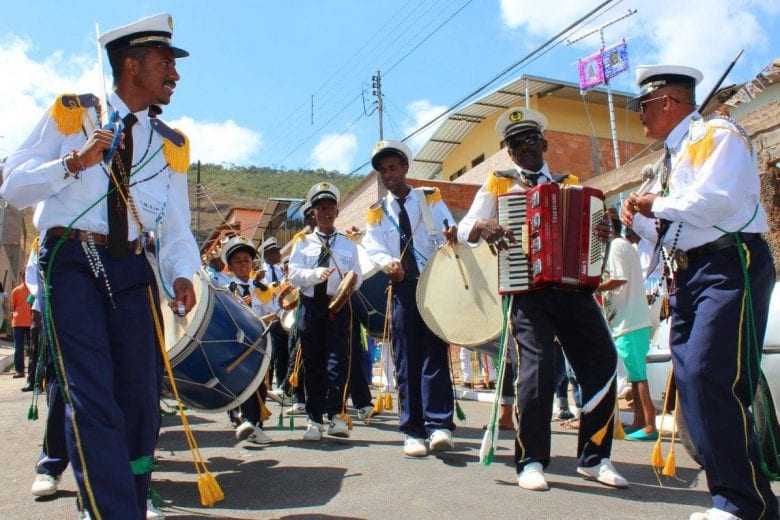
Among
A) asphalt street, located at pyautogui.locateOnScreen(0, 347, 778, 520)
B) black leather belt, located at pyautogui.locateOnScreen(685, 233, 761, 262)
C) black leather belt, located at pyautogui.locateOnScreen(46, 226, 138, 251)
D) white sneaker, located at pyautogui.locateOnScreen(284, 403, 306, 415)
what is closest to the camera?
black leather belt, located at pyautogui.locateOnScreen(46, 226, 138, 251)

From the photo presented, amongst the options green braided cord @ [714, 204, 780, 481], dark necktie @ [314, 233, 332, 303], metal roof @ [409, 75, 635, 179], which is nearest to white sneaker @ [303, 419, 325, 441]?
dark necktie @ [314, 233, 332, 303]

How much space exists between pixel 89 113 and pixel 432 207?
3257 mm

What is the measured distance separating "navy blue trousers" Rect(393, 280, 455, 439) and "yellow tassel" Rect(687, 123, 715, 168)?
8.42 ft

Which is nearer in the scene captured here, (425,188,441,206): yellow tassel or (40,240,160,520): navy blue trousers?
(40,240,160,520): navy blue trousers

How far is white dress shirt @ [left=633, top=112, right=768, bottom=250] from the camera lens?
3.34 m

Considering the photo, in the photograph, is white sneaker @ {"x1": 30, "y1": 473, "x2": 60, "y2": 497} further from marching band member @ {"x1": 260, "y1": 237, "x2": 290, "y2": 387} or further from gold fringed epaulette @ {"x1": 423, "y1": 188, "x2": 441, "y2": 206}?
marching band member @ {"x1": 260, "y1": 237, "x2": 290, "y2": 387}

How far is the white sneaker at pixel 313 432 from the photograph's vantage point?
6.25 meters

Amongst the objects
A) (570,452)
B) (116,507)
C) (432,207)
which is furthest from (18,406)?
(116,507)

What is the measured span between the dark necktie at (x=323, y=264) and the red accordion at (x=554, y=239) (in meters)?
2.45

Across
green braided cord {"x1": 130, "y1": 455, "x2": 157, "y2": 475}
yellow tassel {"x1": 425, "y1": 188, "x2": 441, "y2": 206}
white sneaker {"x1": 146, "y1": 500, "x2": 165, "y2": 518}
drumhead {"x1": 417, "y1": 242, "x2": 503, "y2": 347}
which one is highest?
yellow tassel {"x1": 425, "y1": 188, "x2": 441, "y2": 206}

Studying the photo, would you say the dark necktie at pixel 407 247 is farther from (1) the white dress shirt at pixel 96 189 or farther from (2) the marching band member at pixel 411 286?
(1) the white dress shirt at pixel 96 189

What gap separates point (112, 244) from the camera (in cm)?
320

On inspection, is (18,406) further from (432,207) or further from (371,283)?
(432,207)

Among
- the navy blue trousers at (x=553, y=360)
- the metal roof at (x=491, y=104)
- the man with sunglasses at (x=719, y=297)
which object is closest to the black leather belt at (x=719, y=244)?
the man with sunglasses at (x=719, y=297)
